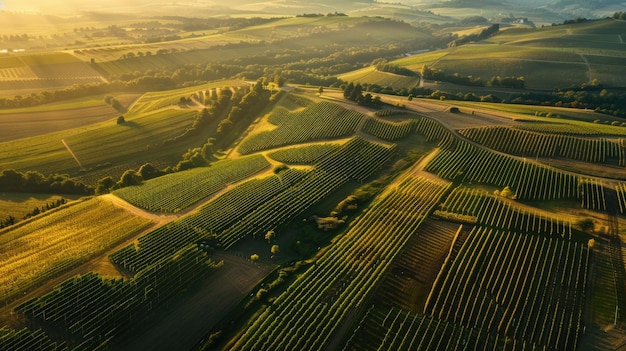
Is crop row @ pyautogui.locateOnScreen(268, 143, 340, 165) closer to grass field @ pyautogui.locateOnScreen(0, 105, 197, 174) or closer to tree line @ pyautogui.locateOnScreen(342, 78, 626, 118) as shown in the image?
grass field @ pyautogui.locateOnScreen(0, 105, 197, 174)

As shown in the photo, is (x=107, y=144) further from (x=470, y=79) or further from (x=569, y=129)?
(x=470, y=79)

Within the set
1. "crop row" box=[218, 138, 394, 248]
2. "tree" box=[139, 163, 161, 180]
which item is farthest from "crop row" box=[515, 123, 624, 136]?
"tree" box=[139, 163, 161, 180]

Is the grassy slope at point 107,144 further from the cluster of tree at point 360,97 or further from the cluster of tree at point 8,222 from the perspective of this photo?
the cluster of tree at point 360,97

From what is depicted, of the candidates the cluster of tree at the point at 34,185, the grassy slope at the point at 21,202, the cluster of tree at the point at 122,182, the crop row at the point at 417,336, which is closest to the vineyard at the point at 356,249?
the crop row at the point at 417,336

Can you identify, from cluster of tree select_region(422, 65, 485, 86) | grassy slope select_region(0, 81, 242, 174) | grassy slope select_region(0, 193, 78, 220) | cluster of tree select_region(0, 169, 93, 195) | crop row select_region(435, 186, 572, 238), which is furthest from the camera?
Result: cluster of tree select_region(422, 65, 485, 86)

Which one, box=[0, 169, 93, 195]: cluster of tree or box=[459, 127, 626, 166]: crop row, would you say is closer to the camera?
box=[0, 169, 93, 195]: cluster of tree
